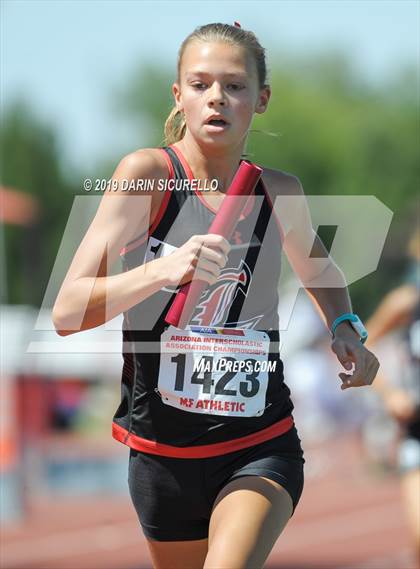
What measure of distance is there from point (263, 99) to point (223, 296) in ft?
2.07

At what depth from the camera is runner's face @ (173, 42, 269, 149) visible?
10.7 ft

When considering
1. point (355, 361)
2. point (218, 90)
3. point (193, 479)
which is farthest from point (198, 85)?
point (193, 479)

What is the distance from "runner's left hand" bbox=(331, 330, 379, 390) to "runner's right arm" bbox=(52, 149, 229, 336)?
0.69 metres

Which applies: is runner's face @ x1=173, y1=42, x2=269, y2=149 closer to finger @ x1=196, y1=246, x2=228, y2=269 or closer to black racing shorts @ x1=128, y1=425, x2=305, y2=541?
finger @ x1=196, y1=246, x2=228, y2=269

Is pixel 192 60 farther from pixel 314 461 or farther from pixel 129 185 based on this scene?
pixel 314 461

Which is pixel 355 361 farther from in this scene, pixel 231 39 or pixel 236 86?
pixel 231 39

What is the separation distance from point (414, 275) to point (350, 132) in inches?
1664

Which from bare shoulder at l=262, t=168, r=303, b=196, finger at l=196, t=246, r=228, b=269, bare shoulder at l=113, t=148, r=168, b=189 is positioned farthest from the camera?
bare shoulder at l=262, t=168, r=303, b=196

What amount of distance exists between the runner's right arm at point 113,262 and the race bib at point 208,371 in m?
0.34

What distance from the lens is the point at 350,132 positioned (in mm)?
47250


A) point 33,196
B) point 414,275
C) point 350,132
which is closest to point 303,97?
point 350,132

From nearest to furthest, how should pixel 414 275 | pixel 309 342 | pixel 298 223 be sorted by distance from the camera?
pixel 298 223 < pixel 414 275 < pixel 309 342

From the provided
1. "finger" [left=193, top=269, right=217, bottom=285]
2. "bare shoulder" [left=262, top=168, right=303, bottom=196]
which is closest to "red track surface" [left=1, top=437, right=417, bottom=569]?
"bare shoulder" [left=262, top=168, right=303, bottom=196]

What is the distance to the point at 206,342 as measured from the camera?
333cm
